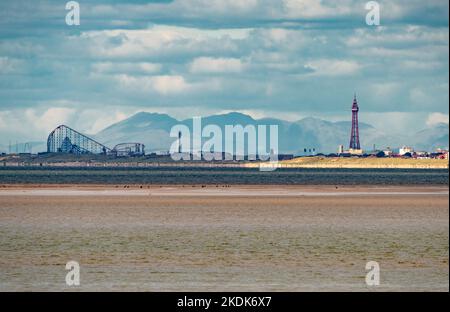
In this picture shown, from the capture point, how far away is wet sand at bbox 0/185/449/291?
42875 mm

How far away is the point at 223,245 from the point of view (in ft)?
187

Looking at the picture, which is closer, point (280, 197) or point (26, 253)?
point (26, 253)

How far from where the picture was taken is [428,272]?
45.6 m

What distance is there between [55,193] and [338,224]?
2155 inches

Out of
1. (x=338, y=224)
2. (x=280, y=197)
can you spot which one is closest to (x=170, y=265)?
(x=338, y=224)

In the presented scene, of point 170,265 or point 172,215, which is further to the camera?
point 172,215

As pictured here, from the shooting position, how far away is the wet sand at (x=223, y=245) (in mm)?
42875
